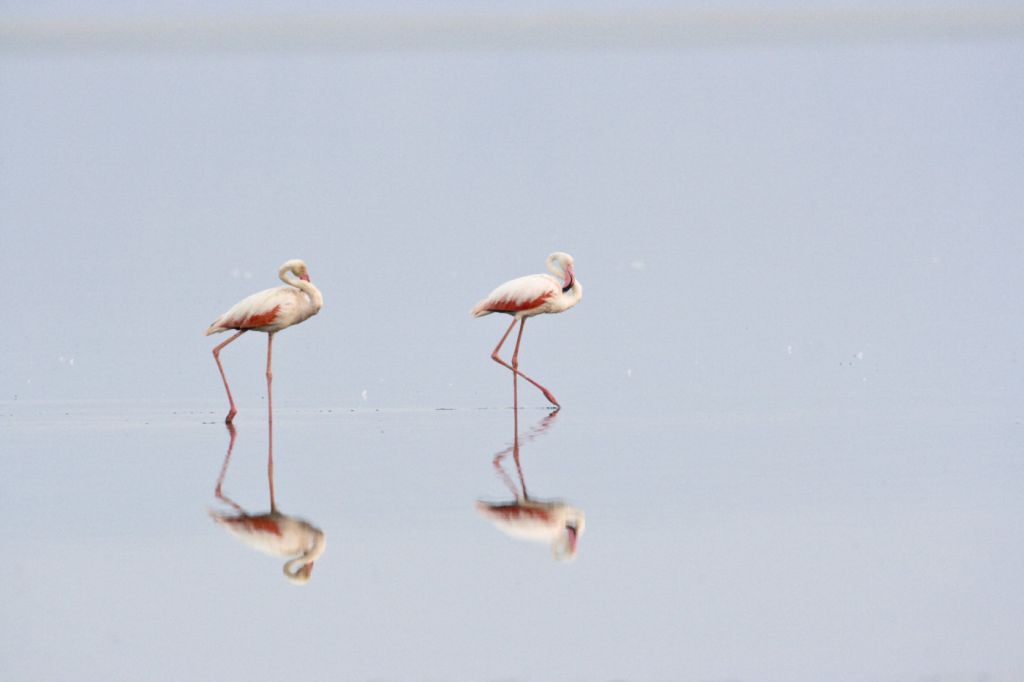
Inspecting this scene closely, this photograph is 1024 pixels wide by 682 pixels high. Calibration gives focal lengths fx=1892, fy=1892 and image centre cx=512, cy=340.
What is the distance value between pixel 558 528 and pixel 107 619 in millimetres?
1791

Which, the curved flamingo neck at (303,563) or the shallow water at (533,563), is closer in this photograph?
the shallow water at (533,563)

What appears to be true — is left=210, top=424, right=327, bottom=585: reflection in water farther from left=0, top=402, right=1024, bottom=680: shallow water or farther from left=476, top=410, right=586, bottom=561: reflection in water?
left=476, top=410, right=586, bottom=561: reflection in water

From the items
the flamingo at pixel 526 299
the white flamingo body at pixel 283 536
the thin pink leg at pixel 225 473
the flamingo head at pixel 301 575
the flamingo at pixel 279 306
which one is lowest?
the flamingo head at pixel 301 575

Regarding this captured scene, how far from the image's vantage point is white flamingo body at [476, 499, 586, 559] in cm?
603

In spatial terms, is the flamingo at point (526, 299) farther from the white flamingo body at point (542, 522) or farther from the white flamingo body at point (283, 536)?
the white flamingo body at point (283, 536)

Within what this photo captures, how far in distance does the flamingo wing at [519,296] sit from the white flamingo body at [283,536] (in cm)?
493

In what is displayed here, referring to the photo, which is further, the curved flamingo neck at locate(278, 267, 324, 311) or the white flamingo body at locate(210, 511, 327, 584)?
the curved flamingo neck at locate(278, 267, 324, 311)

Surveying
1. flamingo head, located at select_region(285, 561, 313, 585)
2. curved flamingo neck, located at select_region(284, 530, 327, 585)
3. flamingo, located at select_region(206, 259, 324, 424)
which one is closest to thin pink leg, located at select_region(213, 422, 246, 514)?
flamingo, located at select_region(206, 259, 324, 424)

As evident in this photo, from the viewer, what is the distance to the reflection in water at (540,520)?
6.04 meters

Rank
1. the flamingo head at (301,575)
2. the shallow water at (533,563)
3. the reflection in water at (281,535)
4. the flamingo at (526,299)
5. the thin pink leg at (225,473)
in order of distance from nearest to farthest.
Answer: the shallow water at (533,563), the flamingo head at (301,575), the reflection in water at (281,535), the thin pink leg at (225,473), the flamingo at (526,299)

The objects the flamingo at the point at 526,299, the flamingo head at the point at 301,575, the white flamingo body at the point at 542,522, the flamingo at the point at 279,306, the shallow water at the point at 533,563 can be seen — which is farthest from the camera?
the flamingo at the point at 526,299

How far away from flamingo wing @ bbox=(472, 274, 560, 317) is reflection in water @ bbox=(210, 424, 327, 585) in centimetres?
463

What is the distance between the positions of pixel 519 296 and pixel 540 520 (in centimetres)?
514

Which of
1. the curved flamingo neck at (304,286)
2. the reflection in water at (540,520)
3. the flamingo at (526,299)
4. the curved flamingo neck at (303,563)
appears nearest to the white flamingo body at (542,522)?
the reflection in water at (540,520)
